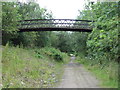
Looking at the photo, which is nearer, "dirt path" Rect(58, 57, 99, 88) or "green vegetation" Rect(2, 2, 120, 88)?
"green vegetation" Rect(2, 2, 120, 88)

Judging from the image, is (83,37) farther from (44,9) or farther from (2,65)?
(2,65)

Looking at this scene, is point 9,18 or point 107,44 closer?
point 107,44

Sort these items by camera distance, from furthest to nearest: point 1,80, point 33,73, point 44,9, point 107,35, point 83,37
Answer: point 44,9, point 83,37, point 33,73, point 1,80, point 107,35

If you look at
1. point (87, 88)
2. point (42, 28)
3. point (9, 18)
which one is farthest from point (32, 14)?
point (87, 88)

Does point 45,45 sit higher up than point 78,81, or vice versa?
point 78,81

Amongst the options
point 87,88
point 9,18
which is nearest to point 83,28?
point 9,18

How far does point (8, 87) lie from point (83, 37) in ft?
73.0

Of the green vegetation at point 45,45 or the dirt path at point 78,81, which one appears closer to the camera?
the green vegetation at point 45,45

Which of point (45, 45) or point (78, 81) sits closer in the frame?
point (78, 81)

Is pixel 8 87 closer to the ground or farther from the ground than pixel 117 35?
closer to the ground

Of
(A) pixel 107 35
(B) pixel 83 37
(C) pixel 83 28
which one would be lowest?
(B) pixel 83 37

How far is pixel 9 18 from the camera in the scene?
16.4m

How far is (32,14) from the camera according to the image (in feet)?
102

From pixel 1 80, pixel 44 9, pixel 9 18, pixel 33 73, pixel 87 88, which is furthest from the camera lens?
pixel 44 9
